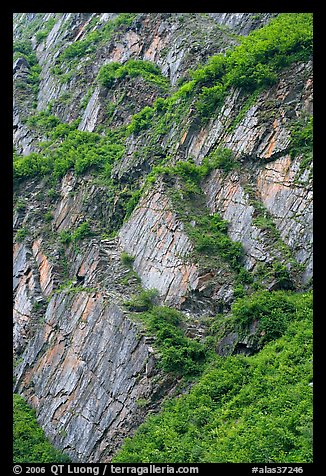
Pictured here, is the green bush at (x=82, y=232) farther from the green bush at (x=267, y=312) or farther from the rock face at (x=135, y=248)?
the green bush at (x=267, y=312)

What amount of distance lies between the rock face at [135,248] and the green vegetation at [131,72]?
487 millimetres

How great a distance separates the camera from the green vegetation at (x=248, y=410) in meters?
10.9

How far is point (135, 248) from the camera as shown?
60.5ft

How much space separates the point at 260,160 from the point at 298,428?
9598 millimetres

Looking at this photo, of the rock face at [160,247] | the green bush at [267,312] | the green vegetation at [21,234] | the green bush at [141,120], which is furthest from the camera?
the green bush at [141,120]

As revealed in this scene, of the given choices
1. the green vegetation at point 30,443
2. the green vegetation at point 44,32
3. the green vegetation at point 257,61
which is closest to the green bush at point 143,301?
the green vegetation at point 30,443

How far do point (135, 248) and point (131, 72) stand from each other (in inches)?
424

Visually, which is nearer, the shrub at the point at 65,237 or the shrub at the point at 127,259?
the shrub at the point at 127,259

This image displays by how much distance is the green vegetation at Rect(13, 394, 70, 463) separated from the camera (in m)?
15.1

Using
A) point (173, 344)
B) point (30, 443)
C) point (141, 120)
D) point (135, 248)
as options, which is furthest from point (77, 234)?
point (30, 443)

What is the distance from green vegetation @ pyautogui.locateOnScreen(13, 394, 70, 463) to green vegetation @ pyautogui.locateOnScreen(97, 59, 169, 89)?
15495mm

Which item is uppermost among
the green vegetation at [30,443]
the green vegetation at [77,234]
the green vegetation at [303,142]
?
the green vegetation at [303,142]

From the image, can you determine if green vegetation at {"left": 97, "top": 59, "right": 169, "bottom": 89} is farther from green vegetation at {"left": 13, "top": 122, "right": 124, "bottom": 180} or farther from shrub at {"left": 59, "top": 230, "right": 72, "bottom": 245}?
shrub at {"left": 59, "top": 230, "right": 72, "bottom": 245}
